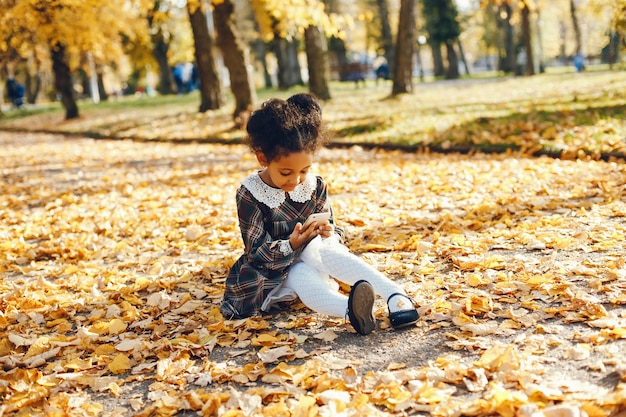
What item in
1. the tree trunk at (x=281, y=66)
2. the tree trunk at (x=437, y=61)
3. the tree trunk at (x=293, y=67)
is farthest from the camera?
the tree trunk at (x=437, y=61)

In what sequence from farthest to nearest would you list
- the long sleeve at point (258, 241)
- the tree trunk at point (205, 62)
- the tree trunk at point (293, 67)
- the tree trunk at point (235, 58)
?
the tree trunk at point (293, 67)
the tree trunk at point (205, 62)
the tree trunk at point (235, 58)
the long sleeve at point (258, 241)

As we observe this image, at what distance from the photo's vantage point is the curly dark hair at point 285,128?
10.7ft

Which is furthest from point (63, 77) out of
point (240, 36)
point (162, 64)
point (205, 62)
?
point (162, 64)

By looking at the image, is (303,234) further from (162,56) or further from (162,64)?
(162,56)

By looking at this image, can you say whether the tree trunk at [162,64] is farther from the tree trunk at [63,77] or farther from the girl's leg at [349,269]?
the girl's leg at [349,269]

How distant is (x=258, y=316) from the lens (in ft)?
12.1

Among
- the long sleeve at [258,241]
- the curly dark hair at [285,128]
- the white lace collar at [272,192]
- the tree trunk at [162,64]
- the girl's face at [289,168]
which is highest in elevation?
the tree trunk at [162,64]

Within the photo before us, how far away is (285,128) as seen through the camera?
3.27m

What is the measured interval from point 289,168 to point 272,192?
280mm

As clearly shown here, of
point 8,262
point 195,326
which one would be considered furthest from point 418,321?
point 8,262

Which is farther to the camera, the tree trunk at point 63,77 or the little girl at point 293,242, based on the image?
the tree trunk at point 63,77

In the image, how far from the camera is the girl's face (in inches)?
131

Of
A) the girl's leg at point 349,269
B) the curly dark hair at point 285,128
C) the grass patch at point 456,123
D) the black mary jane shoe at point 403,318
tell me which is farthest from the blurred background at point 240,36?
the black mary jane shoe at point 403,318

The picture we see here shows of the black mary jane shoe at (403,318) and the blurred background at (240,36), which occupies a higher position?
the blurred background at (240,36)
